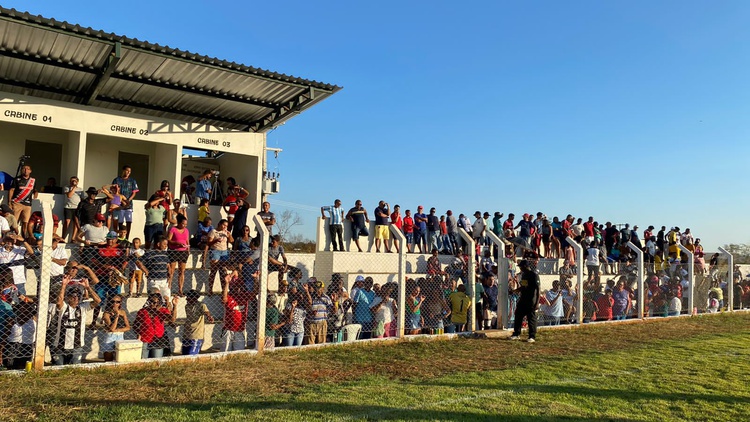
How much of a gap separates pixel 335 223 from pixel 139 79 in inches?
232

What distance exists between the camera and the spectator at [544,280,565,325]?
13.5m

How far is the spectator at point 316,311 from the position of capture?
980cm

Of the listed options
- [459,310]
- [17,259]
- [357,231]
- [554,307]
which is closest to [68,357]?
[17,259]

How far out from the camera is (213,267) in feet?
30.5

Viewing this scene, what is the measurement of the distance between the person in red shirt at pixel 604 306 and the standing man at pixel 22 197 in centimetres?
1329

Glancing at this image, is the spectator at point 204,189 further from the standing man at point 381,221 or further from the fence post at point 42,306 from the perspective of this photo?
the fence post at point 42,306

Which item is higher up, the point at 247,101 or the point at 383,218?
the point at 247,101

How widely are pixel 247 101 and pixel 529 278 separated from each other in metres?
8.54

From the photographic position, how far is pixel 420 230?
16484mm

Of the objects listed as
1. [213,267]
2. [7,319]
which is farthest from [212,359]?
[7,319]

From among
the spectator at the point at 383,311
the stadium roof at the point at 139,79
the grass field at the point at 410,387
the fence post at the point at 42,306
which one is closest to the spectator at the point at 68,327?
the fence post at the point at 42,306

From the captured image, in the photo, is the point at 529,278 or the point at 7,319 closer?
the point at 7,319

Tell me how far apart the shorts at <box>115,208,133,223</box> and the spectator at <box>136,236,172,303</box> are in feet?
11.4

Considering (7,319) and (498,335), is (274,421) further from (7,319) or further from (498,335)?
(498,335)
